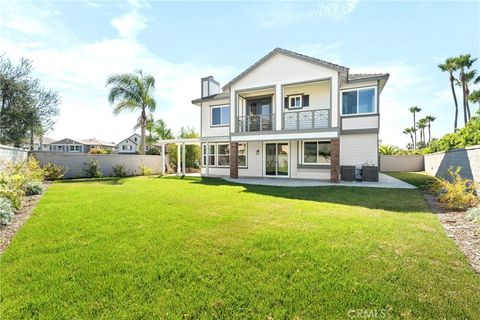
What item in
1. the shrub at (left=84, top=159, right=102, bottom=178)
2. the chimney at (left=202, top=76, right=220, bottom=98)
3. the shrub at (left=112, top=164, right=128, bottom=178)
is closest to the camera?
the shrub at (left=84, top=159, right=102, bottom=178)

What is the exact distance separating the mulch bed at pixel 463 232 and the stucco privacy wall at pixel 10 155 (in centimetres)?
1476

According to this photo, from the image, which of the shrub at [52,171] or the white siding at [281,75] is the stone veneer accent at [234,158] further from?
the shrub at [52,171]

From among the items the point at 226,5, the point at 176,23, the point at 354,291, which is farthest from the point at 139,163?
the point at 354,291

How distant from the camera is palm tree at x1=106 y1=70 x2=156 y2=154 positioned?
24.5m

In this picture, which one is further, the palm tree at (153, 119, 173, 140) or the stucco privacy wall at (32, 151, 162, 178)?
the palm tree at (153, 119, 173, 140)

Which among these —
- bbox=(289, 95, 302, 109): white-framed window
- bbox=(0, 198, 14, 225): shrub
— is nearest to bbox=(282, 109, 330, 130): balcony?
bbox=(289, 95, 302, 109): white-framed window

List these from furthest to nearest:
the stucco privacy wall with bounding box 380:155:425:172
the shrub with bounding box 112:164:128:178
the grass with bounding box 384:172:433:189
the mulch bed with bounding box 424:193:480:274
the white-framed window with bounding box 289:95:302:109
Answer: the stucco privacy wall with bounding box 380:155:425:172 → the shrub with bounding box 112:164:128:178 → the white-framed window with bounding box 289:95:302:109 → the grass with bounding box 384:172:433:189 → the mulch bed with bounding box 424:193:480:274

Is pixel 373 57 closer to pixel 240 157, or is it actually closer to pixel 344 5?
pixel 344 5

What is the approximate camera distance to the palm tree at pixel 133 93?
2450cm

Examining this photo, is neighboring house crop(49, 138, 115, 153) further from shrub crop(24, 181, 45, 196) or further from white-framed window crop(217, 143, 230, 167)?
shrub crop(24, 181, 45, 196)

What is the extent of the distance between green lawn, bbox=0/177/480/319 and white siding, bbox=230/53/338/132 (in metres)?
10.3

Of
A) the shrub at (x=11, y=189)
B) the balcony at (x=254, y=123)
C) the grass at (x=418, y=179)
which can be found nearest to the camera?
the shrub at (x=11, y=189)

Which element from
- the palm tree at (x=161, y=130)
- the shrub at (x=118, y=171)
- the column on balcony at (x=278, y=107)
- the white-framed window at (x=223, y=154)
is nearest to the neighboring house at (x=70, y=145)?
the palm tree at (x=161, y=130)

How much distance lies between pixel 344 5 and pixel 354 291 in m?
11.7
